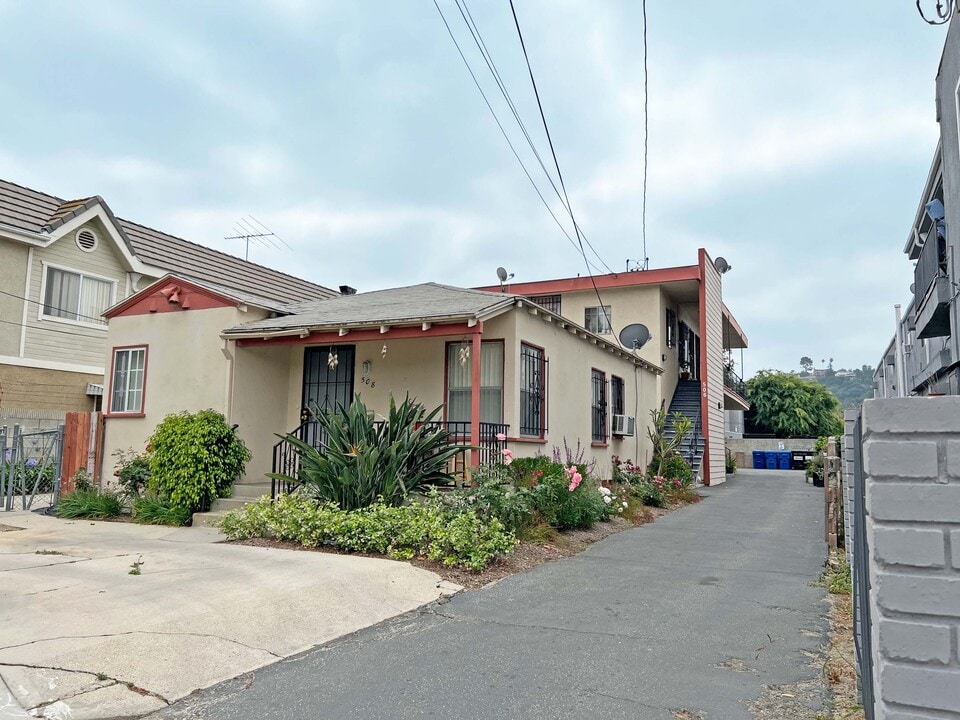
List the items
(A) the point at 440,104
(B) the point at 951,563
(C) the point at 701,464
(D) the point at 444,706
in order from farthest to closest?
(C) the point at 701,464, (A) the point at 440,104, (D) the point at 444,706, (B) the point at 951,563

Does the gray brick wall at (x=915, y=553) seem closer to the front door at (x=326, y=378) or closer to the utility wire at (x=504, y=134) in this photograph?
the utility wire at (x=504, y=134)

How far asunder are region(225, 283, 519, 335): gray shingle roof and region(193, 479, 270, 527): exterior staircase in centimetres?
246

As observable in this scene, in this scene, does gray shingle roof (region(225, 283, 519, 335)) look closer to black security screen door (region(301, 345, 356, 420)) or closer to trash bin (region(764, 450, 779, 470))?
black security screen door (region(301, 345, 356, 420))

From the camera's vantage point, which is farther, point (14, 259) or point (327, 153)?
point (14, 259)

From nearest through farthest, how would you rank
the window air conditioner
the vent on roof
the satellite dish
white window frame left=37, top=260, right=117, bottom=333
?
the window air conditioner, white window frame left=37, top=260, right=117, bottom=333, the vent on roof, the satellite dish

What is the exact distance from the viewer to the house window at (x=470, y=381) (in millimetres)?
11312

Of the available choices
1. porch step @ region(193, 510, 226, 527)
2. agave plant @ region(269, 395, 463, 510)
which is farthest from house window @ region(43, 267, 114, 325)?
agave plant @ region(269, 395, 463, 510)

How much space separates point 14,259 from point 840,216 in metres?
18.0

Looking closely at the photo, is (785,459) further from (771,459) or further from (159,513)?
(159,513)

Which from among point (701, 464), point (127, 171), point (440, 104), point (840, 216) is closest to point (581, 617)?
point (440, 104)

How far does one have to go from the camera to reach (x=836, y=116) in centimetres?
1123

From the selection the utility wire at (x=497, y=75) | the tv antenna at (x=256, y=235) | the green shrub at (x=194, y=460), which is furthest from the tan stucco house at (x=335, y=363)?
the tv antenna at (x=256, y=235)

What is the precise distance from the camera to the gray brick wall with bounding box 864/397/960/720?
Result: 161 cm

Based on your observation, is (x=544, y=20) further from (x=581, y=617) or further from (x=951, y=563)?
(x=951, y=563)
